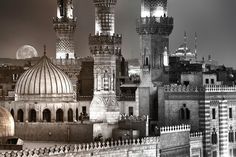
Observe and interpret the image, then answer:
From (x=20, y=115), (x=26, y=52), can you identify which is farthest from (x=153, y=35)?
(x=26, y=52)

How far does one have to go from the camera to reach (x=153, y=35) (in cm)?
3272

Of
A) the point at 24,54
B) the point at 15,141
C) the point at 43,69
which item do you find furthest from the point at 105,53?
the point at 24,54

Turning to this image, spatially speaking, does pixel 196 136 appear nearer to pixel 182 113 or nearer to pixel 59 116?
pixel 182 113

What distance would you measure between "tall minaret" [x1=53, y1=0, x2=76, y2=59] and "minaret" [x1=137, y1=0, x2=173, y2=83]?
485cm

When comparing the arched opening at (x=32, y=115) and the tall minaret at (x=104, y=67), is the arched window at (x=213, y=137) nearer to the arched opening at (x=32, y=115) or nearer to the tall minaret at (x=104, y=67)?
the tall minaret at (x=104, y=67)

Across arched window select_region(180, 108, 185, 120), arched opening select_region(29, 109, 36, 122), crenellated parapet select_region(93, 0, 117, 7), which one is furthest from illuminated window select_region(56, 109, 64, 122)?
arched window select_region(180, 108, 185, 120)

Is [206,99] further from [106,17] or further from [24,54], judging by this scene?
[24,54]

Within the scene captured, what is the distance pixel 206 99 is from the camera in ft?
99.3

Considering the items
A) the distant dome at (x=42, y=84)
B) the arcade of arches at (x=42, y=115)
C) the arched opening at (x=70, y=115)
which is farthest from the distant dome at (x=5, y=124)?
the arched opening at (x=70, y=115)

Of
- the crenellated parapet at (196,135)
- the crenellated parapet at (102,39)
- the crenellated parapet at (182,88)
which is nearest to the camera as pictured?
the crenellated parapet at (102,39)

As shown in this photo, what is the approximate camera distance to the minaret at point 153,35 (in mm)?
32500

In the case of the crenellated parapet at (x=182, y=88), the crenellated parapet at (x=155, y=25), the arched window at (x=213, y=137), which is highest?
the crenellated parapet at (x=155, y=25)

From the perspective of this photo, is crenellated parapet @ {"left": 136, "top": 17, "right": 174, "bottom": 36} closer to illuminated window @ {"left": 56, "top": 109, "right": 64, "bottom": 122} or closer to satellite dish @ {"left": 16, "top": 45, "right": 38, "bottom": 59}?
illuminated window @ {"left": 56, "top": 109, "right": 64, "bottom": 122}

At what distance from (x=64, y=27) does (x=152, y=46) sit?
5.98m
